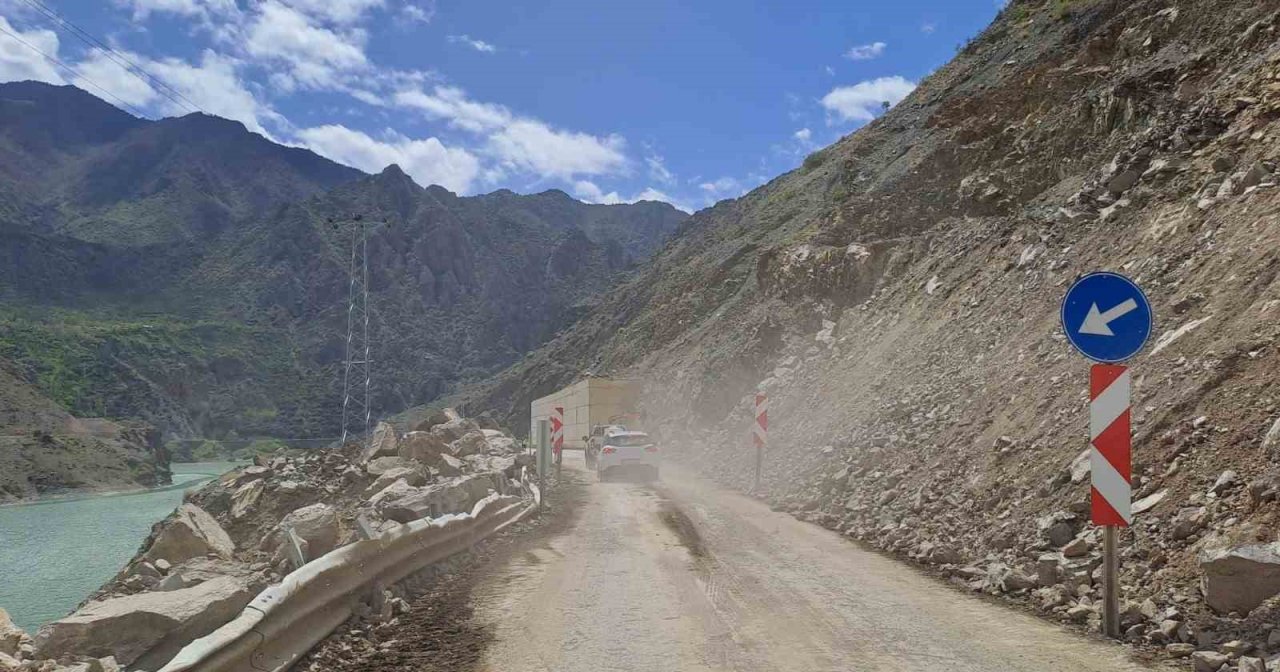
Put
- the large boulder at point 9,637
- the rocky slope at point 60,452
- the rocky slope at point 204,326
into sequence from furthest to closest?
1. the rocky slope at point 204,326
2. the rocky slope at point 60,452
3. the large boulder at point 9,637

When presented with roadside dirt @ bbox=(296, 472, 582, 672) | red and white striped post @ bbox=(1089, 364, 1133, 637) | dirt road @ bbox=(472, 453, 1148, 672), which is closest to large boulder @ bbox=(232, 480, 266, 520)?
dirt road @ bbox=(472, 453, 1148, 672)

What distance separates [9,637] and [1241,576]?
770 cm

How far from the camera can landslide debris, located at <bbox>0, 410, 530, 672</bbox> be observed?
180 inches

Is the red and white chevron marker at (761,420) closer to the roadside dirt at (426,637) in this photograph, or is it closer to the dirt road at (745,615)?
the dirt road at (745,615)

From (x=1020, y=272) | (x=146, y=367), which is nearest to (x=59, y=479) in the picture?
(x=146, y=367)

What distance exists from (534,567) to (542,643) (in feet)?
12.2

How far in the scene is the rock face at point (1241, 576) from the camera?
17.4 feet

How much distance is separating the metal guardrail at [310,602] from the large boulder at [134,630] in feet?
0.79

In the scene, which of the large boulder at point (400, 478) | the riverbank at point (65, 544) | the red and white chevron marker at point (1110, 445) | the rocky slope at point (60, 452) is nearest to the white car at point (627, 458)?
the large boulder at point (400, 478)

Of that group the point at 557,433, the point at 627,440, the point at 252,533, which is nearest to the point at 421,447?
the point at 557,433

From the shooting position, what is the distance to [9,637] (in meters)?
4.49

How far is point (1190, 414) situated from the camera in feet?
26.4

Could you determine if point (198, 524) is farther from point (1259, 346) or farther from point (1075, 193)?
point (1075, 193)

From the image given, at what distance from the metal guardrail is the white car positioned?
569 inches
